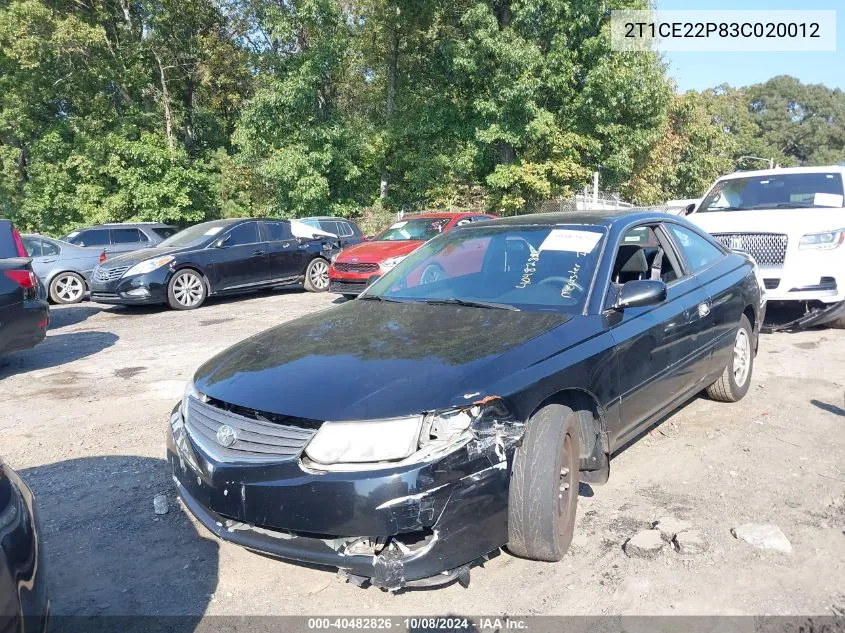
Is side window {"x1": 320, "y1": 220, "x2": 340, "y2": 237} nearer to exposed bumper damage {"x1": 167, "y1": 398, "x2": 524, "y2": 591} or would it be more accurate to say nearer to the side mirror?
the side mirror

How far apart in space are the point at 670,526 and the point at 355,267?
26.9ft

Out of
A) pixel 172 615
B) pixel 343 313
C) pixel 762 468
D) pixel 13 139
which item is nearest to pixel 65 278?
pixel 343 313

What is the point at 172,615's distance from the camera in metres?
2.90

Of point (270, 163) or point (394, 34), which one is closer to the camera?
point (270, 163)

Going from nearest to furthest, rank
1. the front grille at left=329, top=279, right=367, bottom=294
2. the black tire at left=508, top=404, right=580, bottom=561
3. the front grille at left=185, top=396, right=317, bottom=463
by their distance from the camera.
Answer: the front grille at left=185, top=396, right=317, bottom=463, the black tire at left=508, top=404, right=580, bottom=561, the front grille at left=329, top=279, right=367, bottom=294

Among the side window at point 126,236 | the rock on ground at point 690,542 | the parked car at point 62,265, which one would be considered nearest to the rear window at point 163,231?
the side window at point 126,236

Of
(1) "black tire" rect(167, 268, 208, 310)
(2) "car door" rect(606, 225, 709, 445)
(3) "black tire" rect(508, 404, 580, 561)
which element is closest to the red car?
(1) "black tire" rect(167, 268, 208, 310)

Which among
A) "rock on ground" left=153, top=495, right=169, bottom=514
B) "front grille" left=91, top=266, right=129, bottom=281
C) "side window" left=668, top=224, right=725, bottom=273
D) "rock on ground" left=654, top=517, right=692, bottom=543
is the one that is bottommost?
"rock on ground" left=654, top=517, right=692, bottom=543

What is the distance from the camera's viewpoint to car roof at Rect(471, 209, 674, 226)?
4344 mm

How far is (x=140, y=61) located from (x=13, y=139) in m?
6.06

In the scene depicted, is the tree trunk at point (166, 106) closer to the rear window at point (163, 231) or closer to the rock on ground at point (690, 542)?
the rear window at point (163, 231)

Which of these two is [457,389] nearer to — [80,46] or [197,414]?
[197,414]

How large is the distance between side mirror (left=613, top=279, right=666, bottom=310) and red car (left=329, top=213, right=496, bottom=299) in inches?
261

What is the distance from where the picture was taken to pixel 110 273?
11453 mm
